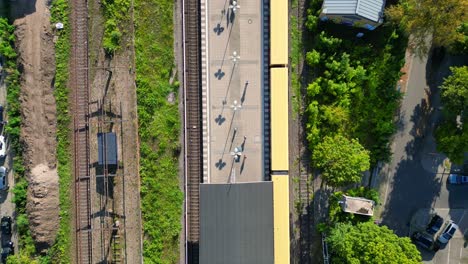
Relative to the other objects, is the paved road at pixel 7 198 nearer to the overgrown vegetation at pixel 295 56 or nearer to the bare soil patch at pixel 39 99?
the bare soil patch at pixel 39 99

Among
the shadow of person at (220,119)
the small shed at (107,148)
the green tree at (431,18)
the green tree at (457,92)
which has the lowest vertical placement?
the small shed at (107,148)

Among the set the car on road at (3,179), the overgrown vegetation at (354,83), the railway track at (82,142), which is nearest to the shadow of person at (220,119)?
the overgrown vegetation at (354,83)

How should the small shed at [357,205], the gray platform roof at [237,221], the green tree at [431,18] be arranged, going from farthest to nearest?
1. the small shed at [357,205]
2. the gray platform roof at [237,221]
3. the green tree at [431,18]

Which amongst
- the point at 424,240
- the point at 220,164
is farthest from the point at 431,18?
the point at 220,164

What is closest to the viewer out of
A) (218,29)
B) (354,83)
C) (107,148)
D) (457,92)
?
(457,92)

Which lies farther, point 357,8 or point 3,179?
point 3,179

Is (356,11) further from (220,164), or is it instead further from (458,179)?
(458,179)

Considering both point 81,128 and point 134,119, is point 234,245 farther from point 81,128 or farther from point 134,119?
point 81,128

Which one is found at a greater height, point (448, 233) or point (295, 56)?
point (295, 56)
